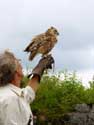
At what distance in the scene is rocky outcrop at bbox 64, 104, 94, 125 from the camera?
11.9 metres

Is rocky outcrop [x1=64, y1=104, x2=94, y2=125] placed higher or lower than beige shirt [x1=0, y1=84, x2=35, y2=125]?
lower

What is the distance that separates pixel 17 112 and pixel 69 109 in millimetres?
7523

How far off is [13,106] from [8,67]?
0.98ft

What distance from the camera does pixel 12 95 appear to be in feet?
15.1

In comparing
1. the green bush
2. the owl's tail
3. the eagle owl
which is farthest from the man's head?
the green bush

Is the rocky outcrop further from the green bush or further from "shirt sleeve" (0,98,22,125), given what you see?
"shirt sleeve" (0,98,22,125)

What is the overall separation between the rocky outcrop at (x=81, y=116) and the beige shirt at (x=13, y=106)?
7.24 meters

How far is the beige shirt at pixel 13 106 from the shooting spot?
4562 millimetres

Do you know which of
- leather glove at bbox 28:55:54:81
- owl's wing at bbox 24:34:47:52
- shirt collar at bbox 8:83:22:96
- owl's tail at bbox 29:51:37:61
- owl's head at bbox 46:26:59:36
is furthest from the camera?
owl's head at bbox 46:26:59:36

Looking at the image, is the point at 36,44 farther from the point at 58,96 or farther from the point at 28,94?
the point at 58,96

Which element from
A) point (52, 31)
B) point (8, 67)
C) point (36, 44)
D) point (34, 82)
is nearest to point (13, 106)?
point (8, 67)

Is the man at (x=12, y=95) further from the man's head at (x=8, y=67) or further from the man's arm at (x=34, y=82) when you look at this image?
the man's arm at (x=34, y=82)

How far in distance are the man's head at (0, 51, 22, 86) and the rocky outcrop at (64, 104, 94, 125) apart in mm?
7275

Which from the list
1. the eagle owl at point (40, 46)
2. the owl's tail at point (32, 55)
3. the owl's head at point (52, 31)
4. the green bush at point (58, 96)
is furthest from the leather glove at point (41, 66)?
the green bush at point (58, 96)
